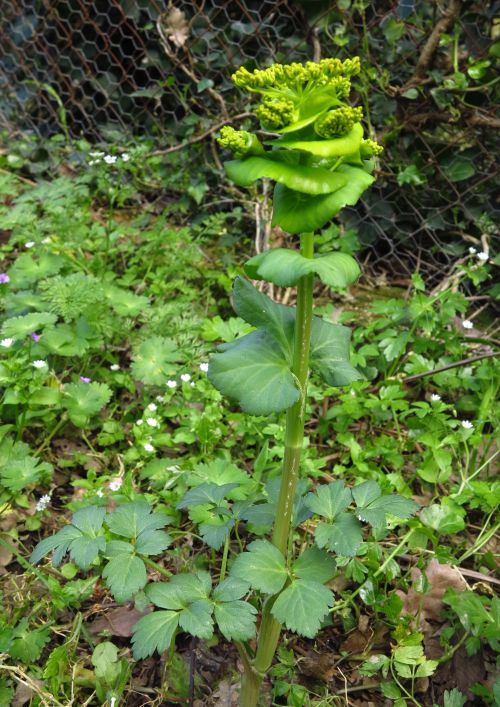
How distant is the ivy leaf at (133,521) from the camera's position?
988 millimetres

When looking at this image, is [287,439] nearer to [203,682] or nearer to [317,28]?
[203,682]

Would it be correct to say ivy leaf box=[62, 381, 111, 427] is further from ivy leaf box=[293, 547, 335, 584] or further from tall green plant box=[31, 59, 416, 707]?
ivy leaf box=[293, 547, 335, 584]

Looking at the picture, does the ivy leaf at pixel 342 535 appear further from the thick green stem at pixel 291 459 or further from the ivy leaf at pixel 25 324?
the ivy leaf at pixel 25 324

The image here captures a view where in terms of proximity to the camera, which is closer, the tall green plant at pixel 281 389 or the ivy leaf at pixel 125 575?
the tall green plant at pixel 281 389

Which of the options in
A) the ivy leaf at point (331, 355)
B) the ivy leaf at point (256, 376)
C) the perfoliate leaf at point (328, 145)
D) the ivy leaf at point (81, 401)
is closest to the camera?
the perfoliate leaf at point (328, 145)

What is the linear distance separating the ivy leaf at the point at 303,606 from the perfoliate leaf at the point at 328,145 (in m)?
0.54

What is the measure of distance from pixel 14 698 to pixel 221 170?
6.98 feet

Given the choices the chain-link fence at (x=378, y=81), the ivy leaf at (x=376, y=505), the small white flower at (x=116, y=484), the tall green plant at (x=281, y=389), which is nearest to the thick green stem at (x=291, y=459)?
the tall green plant at (x=281, y=389)

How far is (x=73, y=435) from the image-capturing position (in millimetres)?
1704

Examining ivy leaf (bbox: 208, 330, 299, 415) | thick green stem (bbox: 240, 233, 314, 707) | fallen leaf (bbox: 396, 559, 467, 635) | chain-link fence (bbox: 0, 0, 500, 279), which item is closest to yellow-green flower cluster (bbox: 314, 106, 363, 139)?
thick green stem (bbox: 240, 233, 314, 707)

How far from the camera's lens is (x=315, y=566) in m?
0.94

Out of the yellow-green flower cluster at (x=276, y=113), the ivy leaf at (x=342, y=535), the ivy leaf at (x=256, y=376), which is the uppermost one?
the yellow-green flower cluster at (x=276, y=113)

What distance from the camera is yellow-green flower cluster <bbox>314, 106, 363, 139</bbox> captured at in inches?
28.8

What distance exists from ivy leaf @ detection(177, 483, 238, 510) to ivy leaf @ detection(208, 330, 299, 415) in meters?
0.28
